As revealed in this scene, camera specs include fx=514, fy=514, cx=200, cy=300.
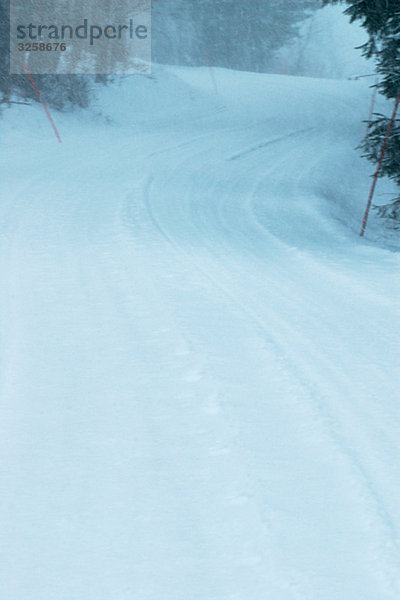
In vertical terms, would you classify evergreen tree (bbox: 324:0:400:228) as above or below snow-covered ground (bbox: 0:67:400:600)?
above

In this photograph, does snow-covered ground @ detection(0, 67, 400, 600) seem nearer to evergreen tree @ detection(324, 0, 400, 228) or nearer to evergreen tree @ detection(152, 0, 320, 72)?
evergreen tree @ detection(324, 0, 400, 228)

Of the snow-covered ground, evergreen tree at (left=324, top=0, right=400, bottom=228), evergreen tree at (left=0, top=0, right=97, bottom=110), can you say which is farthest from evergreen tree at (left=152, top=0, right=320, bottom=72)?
the snow-covered ground

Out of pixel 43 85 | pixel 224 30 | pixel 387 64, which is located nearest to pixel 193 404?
pixel 387 64

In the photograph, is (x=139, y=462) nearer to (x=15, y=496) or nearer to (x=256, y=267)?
(x=15, y=496)

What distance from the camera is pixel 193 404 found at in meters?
3.53

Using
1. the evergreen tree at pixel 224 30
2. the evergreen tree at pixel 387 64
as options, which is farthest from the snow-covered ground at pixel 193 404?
the evergreen tree at pixel 224 30

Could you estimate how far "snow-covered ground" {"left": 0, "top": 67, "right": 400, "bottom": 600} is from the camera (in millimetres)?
2383

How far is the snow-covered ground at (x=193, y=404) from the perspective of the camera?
2.38 meters

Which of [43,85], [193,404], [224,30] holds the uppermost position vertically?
[224,30]

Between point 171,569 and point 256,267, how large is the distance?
14.1ft

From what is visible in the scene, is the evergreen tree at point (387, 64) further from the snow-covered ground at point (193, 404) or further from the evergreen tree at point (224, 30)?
the evergreen tree at point (224, 30)

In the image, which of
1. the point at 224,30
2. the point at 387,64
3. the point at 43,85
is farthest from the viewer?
the point at 224,30

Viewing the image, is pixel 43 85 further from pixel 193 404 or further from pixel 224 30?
pixel 224 30

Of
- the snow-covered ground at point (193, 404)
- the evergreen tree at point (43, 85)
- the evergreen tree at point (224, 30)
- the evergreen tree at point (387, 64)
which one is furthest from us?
the evergreen tree at point (224, 30)
